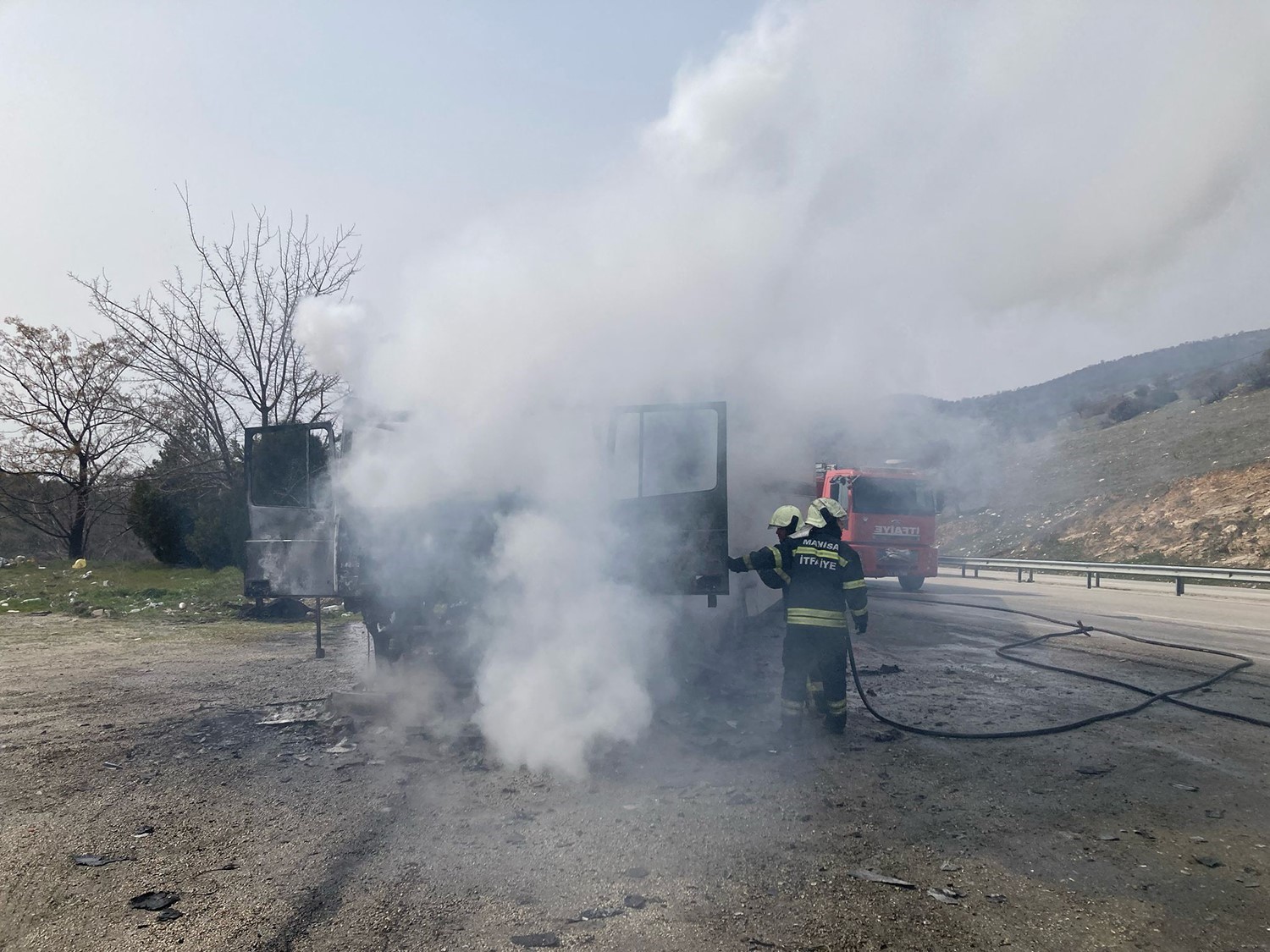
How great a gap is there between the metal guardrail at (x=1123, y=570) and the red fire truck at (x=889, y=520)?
466 centimetres

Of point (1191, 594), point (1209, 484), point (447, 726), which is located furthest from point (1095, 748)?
point (1209, 484)

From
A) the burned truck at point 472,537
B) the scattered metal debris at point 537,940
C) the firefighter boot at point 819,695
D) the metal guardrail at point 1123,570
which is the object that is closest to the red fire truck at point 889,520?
the metal guardrail at point 1123,570

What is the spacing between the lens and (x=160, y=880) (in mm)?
3861

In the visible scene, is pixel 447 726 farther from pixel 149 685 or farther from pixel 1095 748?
pixel 1095 748

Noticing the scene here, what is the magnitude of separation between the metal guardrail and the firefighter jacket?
1425 cm

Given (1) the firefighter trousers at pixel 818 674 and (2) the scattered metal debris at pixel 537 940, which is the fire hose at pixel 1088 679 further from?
(2) the scattered metal debris at pixel 537 940

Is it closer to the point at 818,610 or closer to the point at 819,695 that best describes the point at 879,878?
the point at 819,695

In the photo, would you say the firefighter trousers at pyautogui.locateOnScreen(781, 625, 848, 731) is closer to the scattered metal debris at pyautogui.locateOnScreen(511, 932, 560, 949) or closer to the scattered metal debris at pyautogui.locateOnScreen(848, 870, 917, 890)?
the scattered metal debris at pyautogui.locateOnScreen(848, 870, 917, 890)

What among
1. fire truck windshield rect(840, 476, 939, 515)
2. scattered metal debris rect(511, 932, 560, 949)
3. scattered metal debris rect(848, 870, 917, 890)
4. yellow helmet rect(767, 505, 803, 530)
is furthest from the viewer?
fire truck windshield rect(840, 476, 939, 515)

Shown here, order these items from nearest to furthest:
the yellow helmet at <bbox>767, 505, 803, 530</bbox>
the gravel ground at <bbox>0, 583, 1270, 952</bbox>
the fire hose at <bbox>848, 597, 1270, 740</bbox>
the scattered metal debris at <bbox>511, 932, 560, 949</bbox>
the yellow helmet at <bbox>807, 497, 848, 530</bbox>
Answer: the scattered metal debris at <bbox>511, 932, 560, 949</bbox>, the gravel ground at <bbox>0, 583, 1270, 952</bbox>, the fire hose at <bbox>848, 597, 1270, 740</bbox>, the yellow helmet at <bbox>807, 497, 848, 530</bbox>, the yellow helmet at <bbox>767, 505, 803, 530</bbox>

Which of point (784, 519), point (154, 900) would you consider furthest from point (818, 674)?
point (154, 900)

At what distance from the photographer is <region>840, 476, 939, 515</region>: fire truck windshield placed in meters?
18.2

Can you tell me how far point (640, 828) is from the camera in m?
4.45

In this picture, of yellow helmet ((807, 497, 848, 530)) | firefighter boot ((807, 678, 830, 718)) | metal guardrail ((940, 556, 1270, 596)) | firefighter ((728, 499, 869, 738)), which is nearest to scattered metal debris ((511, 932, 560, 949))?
firefighter ((728, 499, 869, 738))
